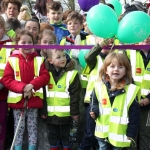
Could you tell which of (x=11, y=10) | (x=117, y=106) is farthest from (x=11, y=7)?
(x=117, y=106)

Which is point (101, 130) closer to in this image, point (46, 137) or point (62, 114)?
point (62, 114)

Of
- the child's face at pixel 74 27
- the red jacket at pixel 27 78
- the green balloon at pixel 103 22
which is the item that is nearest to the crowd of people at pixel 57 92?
the red jacket at pixel 27 78

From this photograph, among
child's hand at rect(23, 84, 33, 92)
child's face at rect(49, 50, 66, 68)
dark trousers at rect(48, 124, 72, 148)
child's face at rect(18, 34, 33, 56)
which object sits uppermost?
child's face at rect(18, 34, 33, 56)

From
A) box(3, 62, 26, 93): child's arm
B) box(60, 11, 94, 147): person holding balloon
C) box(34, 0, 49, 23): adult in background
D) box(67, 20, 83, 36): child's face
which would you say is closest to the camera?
box(3, 62, 26, 93): child's arm

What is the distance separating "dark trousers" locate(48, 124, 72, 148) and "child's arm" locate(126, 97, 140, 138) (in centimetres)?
105

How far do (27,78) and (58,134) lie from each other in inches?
33.2

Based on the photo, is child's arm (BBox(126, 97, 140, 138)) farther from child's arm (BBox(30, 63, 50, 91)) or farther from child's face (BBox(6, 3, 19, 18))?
child's face (BBox(6, 3, 19, 18))

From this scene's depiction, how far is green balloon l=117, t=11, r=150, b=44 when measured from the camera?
3570mm

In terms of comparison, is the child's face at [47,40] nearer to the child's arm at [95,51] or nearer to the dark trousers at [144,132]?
the child's arm at [95,51]

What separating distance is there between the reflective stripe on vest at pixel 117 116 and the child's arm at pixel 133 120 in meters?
0.04

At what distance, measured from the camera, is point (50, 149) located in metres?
4.52

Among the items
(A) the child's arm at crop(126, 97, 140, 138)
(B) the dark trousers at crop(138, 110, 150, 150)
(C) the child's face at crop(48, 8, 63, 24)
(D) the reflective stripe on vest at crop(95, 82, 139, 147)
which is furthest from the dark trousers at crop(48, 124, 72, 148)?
(C) the child's face at crop(48, 8, 63, 24)

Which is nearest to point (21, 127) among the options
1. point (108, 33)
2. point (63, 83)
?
point (63, 83)

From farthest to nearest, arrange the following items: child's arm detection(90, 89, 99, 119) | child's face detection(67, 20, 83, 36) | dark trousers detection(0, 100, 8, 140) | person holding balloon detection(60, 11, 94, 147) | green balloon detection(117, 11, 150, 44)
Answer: child's face detection(67, 20, 83, 36), person holding balloon detection(60, 11, 94, 147), dark trousers detection(0, 100, 8, 140), child's arm detection(90, 89, 99, 119), green balloon detection(117, 11, 150, 44)
